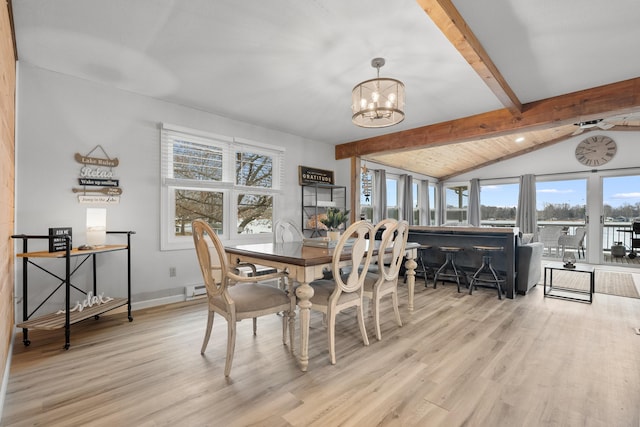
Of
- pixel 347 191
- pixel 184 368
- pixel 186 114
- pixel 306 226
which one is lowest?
pixel 184 368

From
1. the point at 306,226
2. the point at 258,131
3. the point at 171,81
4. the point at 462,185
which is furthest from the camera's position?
the point at 462,185

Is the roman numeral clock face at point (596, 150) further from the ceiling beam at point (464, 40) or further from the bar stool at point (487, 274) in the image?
the ceiling beam at point (464, 40)

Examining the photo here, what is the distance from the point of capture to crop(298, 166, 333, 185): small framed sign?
16.9 feet

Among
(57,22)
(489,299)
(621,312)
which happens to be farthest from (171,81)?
(621,312)

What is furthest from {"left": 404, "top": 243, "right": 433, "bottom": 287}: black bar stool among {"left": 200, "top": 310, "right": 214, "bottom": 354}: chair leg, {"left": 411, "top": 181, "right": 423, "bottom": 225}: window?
{"left": 411, "top": 181, "right": 423, "bottom": 225}: window

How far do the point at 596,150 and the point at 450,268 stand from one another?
5251 mm

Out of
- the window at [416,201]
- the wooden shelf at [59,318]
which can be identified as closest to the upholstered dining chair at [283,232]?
the wooden shelf at [59,318]

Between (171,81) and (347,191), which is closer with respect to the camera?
(171,81)

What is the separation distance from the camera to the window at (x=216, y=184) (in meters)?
3.71

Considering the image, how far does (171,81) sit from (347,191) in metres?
3.46

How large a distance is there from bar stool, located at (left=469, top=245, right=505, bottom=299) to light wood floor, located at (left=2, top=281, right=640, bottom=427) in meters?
1.01

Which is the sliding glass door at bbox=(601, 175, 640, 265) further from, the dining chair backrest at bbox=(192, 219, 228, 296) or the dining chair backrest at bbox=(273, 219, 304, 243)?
the dining chair backrest at bbox=(192, 219, 228, 296)

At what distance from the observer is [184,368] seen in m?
2.09

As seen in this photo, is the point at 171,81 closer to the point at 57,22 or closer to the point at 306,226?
the point at 57,22
